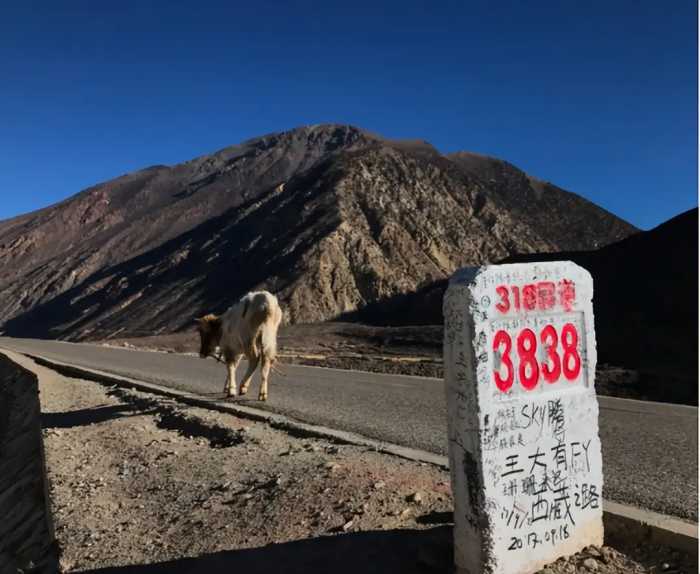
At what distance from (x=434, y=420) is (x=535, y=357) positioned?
6.50 meters

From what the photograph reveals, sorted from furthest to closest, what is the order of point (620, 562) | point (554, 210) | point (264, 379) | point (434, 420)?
1. point (554, 210)
2. point (264, 379)
3. point (434, 420)
4. point (620, 562)

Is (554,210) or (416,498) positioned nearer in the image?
(416,498)

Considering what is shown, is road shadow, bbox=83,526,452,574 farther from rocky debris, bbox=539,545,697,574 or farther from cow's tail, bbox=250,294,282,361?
cow's tail, bbox=250,294,282,361

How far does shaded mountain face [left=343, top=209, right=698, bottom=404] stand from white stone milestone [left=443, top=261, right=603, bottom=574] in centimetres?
1538

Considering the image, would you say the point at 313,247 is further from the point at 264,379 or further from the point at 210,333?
the point at 264,379

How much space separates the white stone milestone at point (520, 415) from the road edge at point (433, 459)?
478 mm

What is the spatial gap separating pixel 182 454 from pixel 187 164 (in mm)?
158406

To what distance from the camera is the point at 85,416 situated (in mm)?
11266

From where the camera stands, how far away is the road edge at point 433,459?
4.12 meters

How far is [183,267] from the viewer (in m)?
76.2

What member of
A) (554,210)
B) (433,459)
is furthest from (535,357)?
(554,210)

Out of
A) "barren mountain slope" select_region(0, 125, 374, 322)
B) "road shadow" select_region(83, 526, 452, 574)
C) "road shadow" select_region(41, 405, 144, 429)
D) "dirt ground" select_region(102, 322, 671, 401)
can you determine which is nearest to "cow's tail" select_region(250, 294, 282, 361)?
"road shadow" select_region(41, 405, 144, 429)

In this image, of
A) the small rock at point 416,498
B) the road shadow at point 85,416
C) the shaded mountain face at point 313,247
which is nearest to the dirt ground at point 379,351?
the road shadow at point 85,416

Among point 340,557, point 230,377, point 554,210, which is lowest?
point 340,557
